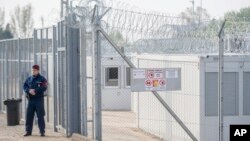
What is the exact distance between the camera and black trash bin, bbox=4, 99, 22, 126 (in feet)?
56.4

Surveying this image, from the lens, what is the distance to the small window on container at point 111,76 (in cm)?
2636

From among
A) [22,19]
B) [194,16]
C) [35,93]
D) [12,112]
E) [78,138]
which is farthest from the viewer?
[22,19]

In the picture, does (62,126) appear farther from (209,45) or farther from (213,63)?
(209,45)

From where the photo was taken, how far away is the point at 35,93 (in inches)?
549

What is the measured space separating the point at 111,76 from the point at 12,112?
31.9 feet

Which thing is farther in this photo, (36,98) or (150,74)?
(36,98)

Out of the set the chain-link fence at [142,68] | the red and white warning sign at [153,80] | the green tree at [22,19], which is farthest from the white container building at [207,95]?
the green tree at [22,19]

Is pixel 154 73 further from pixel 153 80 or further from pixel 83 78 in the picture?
pixel 83 78

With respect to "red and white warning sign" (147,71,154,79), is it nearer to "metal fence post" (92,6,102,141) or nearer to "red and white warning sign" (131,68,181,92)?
"red and white warning sign" (131,68,181,92)

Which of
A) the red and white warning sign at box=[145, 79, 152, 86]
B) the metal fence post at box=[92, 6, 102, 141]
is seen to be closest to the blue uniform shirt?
the metal fence post at box=[92, 6, 102, 141]

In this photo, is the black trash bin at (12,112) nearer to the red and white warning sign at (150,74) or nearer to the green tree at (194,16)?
the green tree at (194,16)

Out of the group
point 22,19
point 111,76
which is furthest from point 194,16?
point 22,19

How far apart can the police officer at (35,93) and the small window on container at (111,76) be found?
12.1 metres

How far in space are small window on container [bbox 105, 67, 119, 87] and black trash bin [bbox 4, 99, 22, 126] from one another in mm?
9400
